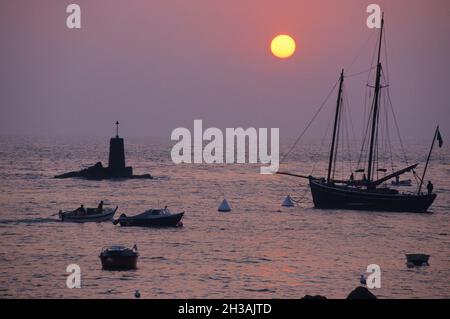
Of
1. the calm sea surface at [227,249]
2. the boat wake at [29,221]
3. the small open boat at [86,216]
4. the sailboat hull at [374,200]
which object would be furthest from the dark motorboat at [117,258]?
the sailboat hull at [374,200]

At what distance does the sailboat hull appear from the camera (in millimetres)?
84625

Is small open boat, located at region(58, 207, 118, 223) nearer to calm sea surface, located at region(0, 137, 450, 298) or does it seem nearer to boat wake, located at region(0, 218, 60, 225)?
calm sea surface, located at region(0, 137, 450, 298)

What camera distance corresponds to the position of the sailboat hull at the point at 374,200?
278 feet

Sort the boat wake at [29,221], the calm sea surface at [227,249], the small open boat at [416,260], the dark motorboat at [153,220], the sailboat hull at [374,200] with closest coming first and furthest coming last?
the calm sea surface at [227,249], the small open boat at [416,260], the dark motorboat at [153,220], the boat wake at [29,221], the sailboat hull at [374,200]

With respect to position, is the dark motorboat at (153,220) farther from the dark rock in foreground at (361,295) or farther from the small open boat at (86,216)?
the dark rock in foreground at (361,295)

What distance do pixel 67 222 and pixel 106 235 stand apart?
9.20 metres

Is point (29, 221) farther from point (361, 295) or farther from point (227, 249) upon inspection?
point (361, 295)

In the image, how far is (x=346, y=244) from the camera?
201 feet

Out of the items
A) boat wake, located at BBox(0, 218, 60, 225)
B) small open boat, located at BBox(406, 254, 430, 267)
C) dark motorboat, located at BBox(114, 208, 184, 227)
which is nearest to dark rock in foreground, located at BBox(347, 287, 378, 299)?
small open boat, located at BBox(406, 254, 430, 267)

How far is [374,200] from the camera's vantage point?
84.8 m
